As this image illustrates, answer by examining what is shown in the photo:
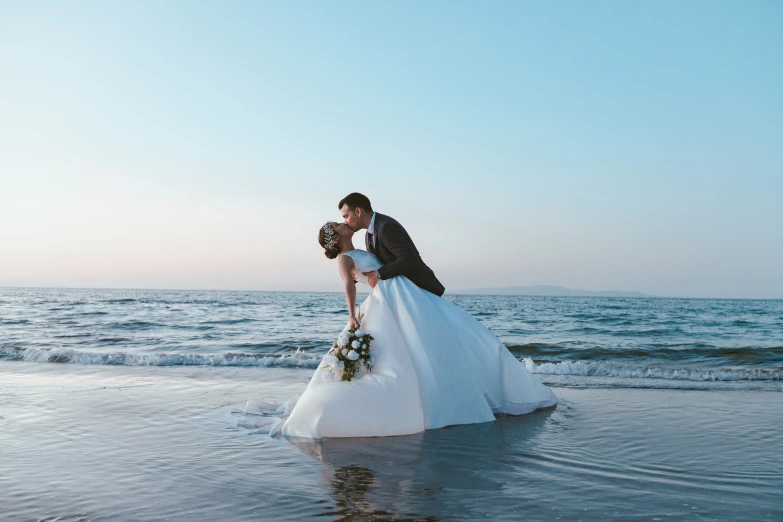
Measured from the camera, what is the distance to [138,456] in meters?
4.87

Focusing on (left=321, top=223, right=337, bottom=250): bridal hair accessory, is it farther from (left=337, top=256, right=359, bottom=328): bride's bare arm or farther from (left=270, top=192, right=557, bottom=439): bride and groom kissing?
(left=337, top=256, right=359, bottom=328): bride's bare arm

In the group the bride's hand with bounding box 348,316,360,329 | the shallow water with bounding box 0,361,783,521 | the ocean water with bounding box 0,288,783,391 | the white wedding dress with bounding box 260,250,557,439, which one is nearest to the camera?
the shallow water with bounding box 0,361,783,521

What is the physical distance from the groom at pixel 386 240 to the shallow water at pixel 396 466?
1.55 m

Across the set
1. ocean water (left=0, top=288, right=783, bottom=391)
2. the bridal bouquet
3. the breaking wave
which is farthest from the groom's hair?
the breaking wave

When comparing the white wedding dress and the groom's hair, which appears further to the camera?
the groom's hair

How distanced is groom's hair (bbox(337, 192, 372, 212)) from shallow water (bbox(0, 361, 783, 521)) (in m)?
2.24

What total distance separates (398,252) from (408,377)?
1257 millimetres

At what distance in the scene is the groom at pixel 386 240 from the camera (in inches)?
239

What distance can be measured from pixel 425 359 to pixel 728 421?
3588mm

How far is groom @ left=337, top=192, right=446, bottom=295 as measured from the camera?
6.06 metres

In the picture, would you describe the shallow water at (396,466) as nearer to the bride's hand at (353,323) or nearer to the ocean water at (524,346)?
the bride's hand at (353,323)

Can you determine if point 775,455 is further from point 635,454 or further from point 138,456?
point 138,456

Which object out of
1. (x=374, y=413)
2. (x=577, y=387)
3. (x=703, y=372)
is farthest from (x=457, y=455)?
(x=703, y=372)

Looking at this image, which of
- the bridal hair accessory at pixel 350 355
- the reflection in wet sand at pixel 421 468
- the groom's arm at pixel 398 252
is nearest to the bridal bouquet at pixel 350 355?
the bridal hair accessory at pixel 350 355
